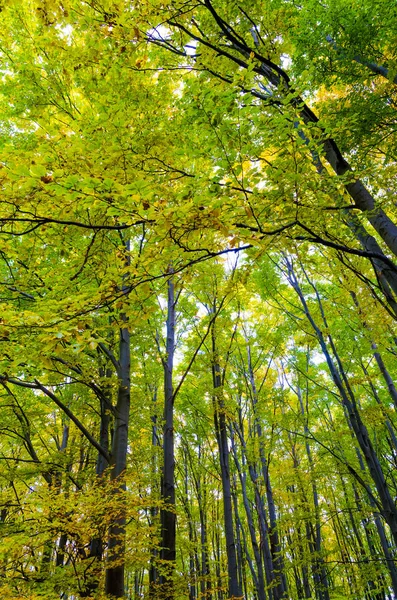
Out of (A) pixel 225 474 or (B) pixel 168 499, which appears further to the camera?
(A) pixel 225 474

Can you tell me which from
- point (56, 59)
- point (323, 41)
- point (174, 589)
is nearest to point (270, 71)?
point (323, 41)

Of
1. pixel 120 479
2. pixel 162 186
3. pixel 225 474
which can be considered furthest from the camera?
pixel 225 474

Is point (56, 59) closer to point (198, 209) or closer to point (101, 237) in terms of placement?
point (101, 237)

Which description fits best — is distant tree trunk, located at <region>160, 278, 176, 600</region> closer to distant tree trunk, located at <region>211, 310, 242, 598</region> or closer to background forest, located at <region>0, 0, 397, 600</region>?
background forest, located at <region>0, 0, 397, 600</region>

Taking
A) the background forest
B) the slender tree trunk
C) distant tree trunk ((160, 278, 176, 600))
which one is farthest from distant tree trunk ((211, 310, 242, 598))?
the slender tree trunk

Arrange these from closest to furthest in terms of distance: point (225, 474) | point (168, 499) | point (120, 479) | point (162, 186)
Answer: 1. point (162, 186)
2. point (120, 479)
3. point (168, 499)
4. point (225, 474)

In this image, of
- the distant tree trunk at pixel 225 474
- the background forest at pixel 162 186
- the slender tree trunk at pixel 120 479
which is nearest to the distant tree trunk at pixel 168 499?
the background forest at pixel 162 186

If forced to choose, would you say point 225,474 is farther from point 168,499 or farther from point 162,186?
point 162,186

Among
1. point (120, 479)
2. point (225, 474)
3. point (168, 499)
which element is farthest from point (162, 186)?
point (225, 474)

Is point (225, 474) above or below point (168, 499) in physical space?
above

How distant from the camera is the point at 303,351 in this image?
1192 centimetres

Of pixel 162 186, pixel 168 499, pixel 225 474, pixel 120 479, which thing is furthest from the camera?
pixel 225 474

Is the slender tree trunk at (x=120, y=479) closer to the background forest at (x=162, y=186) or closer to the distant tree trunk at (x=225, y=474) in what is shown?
the background forest at (x=162, y=186)

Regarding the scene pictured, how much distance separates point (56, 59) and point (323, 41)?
3.68 metres
